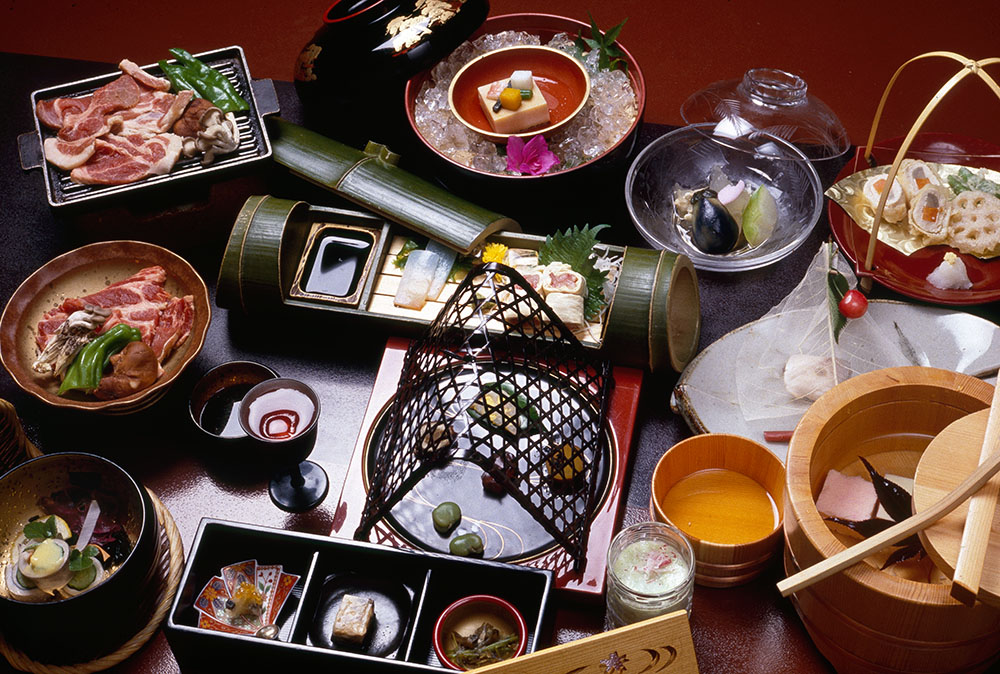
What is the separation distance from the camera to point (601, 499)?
6.33 ft

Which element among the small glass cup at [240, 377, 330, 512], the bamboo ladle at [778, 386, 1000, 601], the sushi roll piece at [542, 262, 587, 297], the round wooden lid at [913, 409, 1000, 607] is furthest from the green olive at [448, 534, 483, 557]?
the round wooden lid at [913, 409, 1000, 607]

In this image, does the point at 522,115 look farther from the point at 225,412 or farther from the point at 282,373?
the point at 225,412

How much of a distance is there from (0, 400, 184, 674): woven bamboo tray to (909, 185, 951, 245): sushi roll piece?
1756mm

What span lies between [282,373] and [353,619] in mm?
697

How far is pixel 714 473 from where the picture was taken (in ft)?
6.26

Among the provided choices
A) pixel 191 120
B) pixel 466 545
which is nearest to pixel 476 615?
pixel 466 545

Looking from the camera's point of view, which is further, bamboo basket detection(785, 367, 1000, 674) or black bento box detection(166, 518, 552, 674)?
black bento box detection(166, 518, 552, 674)

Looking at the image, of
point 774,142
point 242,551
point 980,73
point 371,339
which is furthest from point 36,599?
point 980,73

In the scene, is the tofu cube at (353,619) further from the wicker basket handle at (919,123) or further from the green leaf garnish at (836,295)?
the wicker basket handle at (919,123)

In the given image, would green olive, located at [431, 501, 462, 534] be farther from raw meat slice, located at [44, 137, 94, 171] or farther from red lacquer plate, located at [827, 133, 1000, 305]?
raw meat slice, located at [44, 137, 94, 171]

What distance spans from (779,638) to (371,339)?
3.55ft

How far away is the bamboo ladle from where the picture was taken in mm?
1262

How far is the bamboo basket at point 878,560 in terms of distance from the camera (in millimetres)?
1460

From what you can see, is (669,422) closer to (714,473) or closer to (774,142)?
(714,473)
